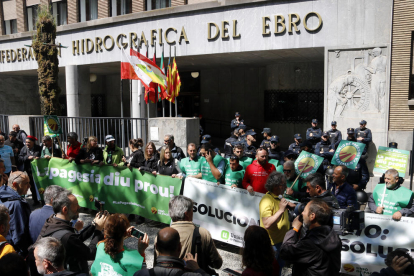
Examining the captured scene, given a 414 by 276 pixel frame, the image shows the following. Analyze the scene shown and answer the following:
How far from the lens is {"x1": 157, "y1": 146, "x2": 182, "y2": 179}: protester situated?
6.80 metres

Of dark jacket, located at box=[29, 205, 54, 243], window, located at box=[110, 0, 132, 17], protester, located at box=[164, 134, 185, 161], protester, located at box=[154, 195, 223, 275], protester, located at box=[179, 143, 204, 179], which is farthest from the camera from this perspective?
window, located at box=[110, 0, 132, 17]

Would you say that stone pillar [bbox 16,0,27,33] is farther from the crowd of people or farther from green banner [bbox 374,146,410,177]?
green banner [bbox 374,146,410,177]

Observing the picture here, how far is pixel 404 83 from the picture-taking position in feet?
33.2

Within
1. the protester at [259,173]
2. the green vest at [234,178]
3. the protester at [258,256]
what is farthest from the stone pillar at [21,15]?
the protester at [258,256]

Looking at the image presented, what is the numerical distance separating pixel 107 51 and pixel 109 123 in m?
4.79

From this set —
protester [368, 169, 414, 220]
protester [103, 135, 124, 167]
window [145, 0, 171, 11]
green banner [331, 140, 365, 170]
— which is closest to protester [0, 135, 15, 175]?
protester [103, 135, 124, 167]

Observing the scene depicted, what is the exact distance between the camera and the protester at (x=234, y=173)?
20.3 ft

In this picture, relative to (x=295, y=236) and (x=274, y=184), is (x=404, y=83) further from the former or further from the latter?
(x=295, y=236)

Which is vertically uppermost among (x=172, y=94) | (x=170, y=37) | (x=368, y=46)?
(x=170, y=37)

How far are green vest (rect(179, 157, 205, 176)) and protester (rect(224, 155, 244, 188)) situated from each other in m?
0.63

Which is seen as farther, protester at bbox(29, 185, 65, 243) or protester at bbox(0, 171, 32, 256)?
protester at bbox(0, 171, 32, 256)

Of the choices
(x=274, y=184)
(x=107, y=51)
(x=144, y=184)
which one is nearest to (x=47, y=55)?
(x=107, y=51)

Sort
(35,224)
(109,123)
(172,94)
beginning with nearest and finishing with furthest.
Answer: (35,224), (172,94), (109,123)

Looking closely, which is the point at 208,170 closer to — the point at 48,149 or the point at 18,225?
the point at 18,225
